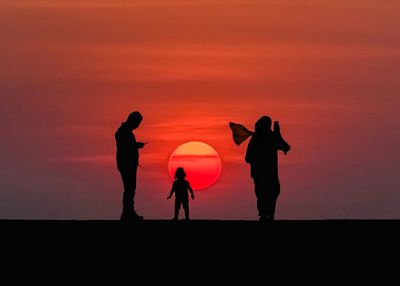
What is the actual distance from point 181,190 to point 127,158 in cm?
708

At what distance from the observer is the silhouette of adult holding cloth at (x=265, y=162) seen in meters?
25.7

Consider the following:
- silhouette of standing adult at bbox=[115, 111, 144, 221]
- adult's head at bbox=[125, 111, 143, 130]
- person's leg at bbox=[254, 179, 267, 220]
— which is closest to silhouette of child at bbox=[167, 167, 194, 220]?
person's leg at bbox=[254, 179, 267, 220]

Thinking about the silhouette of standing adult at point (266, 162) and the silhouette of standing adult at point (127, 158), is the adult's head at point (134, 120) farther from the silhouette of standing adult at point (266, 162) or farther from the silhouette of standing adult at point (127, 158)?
the silhouette of standing adult at point (266, 162)

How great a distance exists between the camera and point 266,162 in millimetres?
25688

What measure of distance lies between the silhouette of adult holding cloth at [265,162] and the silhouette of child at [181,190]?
20.1 ft

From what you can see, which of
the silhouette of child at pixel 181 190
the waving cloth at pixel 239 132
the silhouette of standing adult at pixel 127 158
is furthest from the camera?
the silhouette of child at pixel 181 190

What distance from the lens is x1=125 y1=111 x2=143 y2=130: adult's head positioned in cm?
2478

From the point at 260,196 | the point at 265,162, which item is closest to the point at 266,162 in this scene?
the point at 265,162

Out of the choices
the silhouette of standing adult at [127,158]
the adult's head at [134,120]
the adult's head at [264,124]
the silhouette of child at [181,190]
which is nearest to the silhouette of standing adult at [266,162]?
the adult's head at [264,124]

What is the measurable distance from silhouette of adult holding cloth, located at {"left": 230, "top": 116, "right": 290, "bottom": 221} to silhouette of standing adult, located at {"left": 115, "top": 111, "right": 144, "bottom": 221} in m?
2.32
